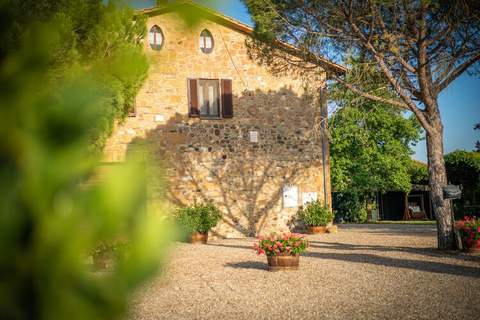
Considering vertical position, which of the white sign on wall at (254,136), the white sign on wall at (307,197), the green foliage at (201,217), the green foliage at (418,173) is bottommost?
the green foliage at (201,217)

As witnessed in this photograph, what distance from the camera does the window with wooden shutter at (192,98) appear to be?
14352mm

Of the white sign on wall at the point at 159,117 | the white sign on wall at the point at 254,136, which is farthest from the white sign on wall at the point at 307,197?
the white sign on wall at the point at 159,117

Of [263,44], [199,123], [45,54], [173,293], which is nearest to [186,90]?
[199,123]

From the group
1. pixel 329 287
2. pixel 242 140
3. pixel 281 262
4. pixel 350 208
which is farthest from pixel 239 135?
pixel 350 208

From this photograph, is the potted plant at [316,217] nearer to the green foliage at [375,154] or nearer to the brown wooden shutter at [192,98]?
the brown wooden shutter at [192,98]

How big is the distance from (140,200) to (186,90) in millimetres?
14332

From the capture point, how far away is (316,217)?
49.0 ft

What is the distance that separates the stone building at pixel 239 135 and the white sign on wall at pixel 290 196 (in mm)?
33

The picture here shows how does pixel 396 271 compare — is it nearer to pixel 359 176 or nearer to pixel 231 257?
pixel 231 257

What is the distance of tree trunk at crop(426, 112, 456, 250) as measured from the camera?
33.2 ft

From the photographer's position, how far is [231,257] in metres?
10.2

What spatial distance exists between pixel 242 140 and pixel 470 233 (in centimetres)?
741

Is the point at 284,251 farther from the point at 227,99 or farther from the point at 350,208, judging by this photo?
the point at 350,208

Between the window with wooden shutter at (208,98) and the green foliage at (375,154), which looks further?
the green foliage at (375,154)
